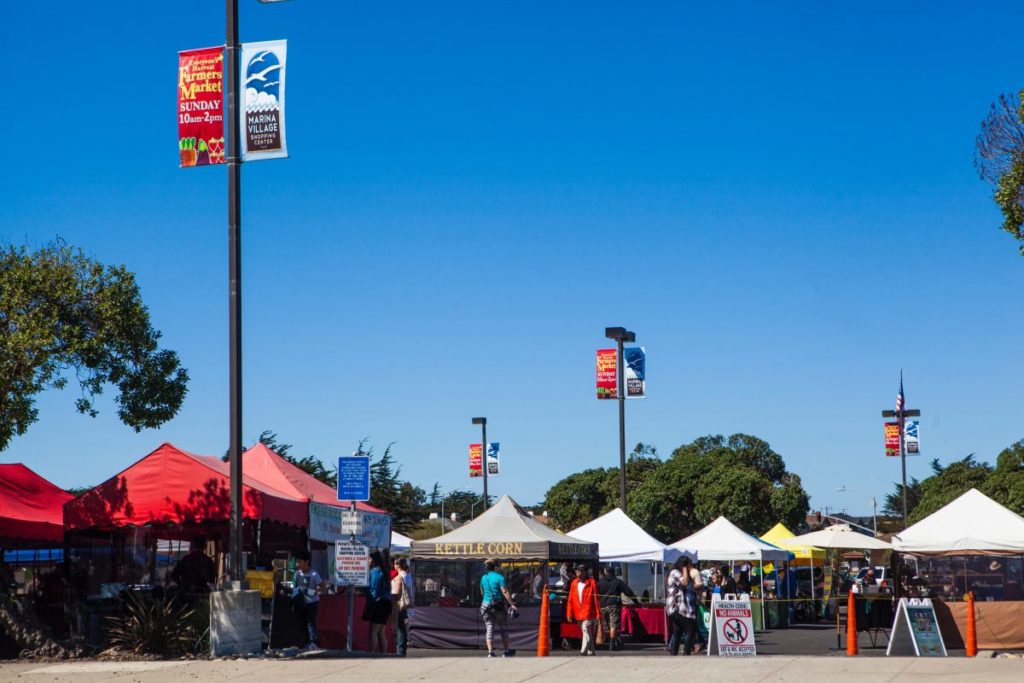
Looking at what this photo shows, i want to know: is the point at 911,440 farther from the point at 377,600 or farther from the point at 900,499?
the point at 900,499

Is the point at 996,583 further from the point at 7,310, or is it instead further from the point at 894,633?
the point at 7,310

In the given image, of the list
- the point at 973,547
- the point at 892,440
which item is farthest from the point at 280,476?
the point at 892,440

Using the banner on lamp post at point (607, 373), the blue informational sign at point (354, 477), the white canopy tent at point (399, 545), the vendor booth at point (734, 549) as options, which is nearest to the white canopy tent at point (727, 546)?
the vendor booth at point (734, 549)

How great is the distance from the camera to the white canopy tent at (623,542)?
31.8 m

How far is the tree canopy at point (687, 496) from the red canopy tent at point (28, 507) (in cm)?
4997

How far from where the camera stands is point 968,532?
27359 millimetres

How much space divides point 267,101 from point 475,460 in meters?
33.9

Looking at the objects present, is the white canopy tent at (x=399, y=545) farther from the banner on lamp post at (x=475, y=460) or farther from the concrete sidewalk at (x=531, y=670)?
the concrete sidewalk at (x=531, y=670)

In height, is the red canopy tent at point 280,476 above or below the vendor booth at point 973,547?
above

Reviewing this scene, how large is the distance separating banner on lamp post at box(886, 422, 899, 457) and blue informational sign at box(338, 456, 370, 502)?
40.7 m

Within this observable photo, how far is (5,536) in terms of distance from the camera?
932 inches

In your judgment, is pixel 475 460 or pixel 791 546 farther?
pixel 475 460

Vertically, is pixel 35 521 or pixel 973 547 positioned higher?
pixel 35 521

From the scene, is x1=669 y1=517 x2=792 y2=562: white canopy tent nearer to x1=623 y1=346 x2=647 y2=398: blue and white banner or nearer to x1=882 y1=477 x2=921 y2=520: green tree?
x1=623 y1=346 x2=647 y2=398: blue and white banner
